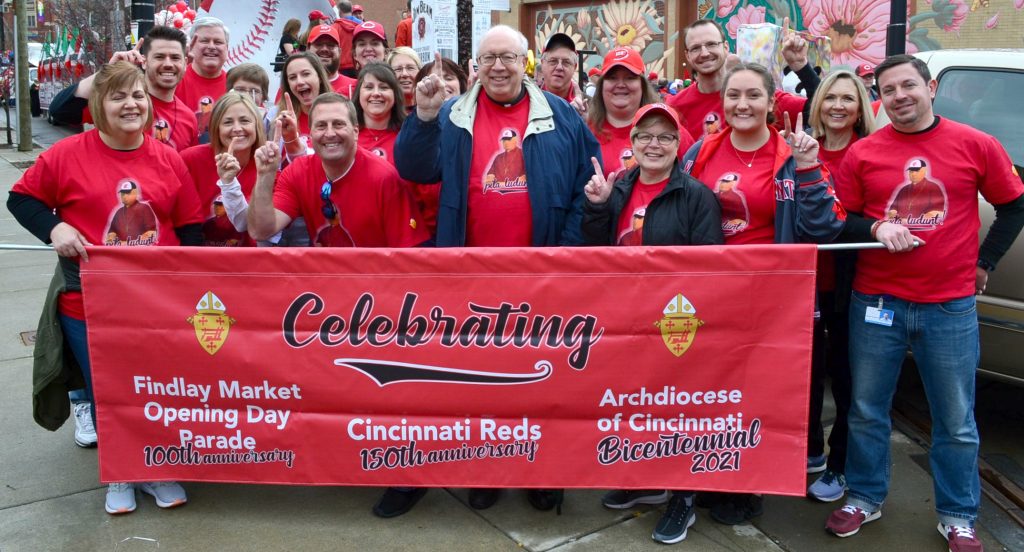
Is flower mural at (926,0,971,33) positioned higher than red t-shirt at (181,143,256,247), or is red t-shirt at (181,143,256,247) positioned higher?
flower mural at (926,0,971,33)

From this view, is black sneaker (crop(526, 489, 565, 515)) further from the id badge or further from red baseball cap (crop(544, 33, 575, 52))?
red baseball cap (crop(544, 33, 575, 52))

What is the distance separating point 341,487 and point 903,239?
2.72 metres

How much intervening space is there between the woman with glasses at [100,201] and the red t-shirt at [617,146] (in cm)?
206

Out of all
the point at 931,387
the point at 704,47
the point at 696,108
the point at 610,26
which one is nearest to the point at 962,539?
the point at 931,387

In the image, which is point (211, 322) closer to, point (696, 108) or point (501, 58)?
point (501, 58)

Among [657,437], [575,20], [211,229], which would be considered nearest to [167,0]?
[575,20]

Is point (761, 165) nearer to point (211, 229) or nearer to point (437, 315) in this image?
point (437, 315)

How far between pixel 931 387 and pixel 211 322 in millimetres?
2974

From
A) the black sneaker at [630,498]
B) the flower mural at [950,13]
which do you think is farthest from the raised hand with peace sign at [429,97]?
the flower mural at [950,13]

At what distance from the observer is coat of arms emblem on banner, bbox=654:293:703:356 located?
3611 millimetres

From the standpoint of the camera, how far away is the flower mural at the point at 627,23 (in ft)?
68.2

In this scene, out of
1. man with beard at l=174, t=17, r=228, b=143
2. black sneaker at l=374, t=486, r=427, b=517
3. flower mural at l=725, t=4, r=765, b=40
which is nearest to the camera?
→ black sneaker at l=374, t=486, r=427, b=517

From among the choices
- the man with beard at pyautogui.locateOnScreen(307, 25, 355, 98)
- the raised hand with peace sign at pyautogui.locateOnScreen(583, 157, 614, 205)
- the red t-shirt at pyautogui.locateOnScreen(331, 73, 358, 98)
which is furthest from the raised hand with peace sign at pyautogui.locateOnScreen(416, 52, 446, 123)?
the man with beard at pyautogui.locateOnScreen(307, 25, 355, 98)

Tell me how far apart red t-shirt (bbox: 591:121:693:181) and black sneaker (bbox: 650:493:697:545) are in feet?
5.20
